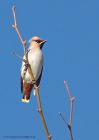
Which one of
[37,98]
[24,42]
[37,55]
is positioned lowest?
[37,98]

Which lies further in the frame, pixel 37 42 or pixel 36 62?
pixel 37 42

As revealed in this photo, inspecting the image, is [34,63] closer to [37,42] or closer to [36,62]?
[36,62]

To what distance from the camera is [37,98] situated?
298 centimetres

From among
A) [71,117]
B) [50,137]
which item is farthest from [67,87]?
[50,137]

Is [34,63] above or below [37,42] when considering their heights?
below

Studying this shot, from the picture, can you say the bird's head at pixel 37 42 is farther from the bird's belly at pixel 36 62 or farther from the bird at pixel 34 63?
the bird's belly at pixel 36 62

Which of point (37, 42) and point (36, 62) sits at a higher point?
point (37, 42)

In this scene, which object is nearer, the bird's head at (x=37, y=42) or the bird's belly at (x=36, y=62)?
the bird's belly at (x=36, y=62)

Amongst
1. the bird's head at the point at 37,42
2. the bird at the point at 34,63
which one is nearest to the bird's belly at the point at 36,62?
the bird at the point at 34,63

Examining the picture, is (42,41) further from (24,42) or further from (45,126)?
(45,126)

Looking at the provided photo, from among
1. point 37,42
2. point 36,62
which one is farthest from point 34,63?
point 37,42

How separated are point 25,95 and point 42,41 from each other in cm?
118

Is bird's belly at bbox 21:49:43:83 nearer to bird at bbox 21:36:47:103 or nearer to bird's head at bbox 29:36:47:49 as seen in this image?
bird at bbox 21:36:47:103

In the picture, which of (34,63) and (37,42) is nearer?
(34,63)
